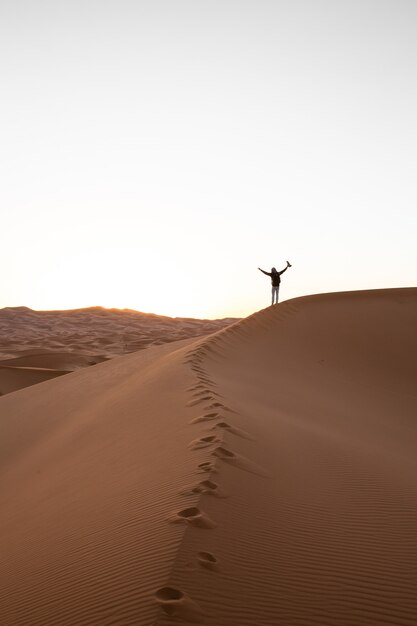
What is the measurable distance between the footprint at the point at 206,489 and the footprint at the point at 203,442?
76cm

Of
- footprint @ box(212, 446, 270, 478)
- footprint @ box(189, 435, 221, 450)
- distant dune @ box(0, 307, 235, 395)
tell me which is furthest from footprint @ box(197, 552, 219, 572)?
distant dune @ box(0, 307, 235, 395)

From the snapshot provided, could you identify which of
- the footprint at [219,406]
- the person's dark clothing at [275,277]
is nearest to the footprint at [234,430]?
the footprint at [219,406]

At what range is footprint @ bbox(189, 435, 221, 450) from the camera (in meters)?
4.16

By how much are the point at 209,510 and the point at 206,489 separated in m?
0.29

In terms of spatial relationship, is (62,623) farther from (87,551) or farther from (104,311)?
(104,311)

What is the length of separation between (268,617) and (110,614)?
621 millimetres

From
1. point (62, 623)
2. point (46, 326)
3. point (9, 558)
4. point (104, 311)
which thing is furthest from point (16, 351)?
point (104, 311)

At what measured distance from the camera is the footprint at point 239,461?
12.4 ft

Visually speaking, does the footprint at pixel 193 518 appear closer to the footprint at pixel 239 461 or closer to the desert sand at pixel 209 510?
the desert sand at pixel 209 510

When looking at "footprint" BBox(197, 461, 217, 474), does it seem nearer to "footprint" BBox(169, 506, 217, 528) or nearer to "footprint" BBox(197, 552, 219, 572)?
"footprint" BBox(169, 506, 217, 528)

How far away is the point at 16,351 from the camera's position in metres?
18.0

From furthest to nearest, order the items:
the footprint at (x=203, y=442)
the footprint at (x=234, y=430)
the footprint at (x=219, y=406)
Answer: the footprint at (x=219, y=406), the footprint at (x=234, y=430), the footprint at (x=203, y=442)

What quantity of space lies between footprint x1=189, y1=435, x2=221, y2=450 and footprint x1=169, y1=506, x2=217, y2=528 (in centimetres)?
115

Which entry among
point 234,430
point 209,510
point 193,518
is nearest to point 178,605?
point 193,518
